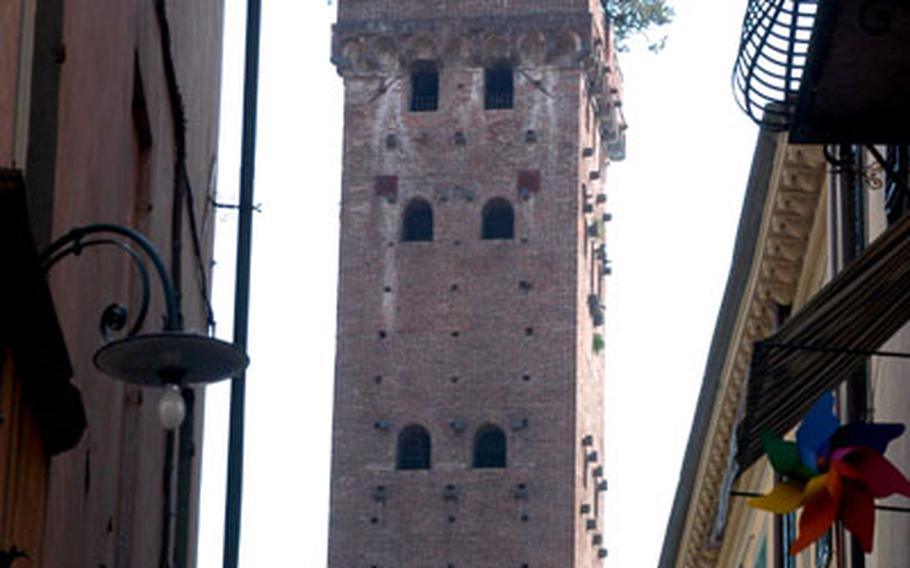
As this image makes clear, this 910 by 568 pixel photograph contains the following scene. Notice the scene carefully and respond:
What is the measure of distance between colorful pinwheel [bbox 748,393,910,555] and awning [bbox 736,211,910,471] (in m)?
0.54

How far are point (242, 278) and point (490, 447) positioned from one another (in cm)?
4893

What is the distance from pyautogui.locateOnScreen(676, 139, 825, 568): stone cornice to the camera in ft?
59.2

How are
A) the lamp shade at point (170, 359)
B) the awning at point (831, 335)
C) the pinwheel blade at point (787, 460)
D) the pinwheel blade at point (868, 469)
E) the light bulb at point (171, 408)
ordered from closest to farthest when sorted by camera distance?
the pinwheel blade at point (868, 469) → the pinwheel blade at point (787, 460) → the awning at point (831, 335) → the lamp shade at point (170, 359) → the light bulb at point (171, 408)

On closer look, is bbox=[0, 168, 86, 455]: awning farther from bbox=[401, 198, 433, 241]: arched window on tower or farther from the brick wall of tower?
the brick wall of tower

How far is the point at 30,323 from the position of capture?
8242 mm

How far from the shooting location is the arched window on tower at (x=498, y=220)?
210 feet

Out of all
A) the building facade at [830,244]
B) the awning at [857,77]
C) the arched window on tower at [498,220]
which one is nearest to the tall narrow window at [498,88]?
the arched window on tower at [498,220]

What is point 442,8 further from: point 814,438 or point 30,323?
point 30,323

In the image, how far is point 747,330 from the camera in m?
20.7

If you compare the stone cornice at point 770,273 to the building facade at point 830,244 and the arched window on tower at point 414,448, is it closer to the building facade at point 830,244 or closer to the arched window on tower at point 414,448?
the building facade at point 830,244

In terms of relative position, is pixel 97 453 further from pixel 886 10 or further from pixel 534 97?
pixel 534 97

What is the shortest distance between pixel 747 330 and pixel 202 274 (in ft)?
12.7

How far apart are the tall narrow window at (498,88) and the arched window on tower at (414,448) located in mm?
7046

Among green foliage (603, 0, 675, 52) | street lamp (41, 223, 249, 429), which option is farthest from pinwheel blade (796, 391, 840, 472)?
green foliage (603, 0, 675, 52)
